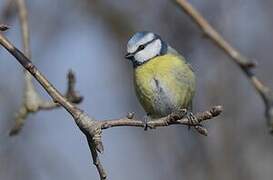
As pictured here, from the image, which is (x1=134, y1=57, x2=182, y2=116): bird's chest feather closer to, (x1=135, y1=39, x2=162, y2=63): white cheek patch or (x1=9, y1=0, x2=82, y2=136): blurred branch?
(x1=135, y1=39, x2=162, y2=63): white cheek patch

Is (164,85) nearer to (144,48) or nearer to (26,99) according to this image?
(144,48)

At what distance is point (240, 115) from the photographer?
15.0 feet

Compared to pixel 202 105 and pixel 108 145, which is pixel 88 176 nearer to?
pixel 108 145

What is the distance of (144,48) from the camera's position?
2676 mm

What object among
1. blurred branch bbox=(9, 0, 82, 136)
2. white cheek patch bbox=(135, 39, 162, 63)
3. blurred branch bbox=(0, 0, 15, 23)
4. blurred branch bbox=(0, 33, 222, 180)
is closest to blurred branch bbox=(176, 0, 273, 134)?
blurred branch bbox=(0, 33, 222, 180)

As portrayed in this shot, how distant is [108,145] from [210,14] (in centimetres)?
164

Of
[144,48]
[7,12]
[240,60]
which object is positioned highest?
[7,12]

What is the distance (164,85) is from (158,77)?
55 millimetres

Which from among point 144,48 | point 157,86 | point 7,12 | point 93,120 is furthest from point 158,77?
point 93,120

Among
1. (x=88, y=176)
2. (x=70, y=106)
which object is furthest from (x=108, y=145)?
(x=70, y=106)

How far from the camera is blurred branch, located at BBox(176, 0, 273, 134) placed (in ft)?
5.92

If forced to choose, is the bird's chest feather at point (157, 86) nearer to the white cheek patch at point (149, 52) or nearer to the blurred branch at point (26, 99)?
the white cheek patch at point (149, 52)

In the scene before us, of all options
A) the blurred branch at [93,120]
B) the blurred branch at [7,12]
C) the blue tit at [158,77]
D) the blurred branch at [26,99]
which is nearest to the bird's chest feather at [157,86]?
the blue tit at [158,77]

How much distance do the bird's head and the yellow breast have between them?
0.14 feet
